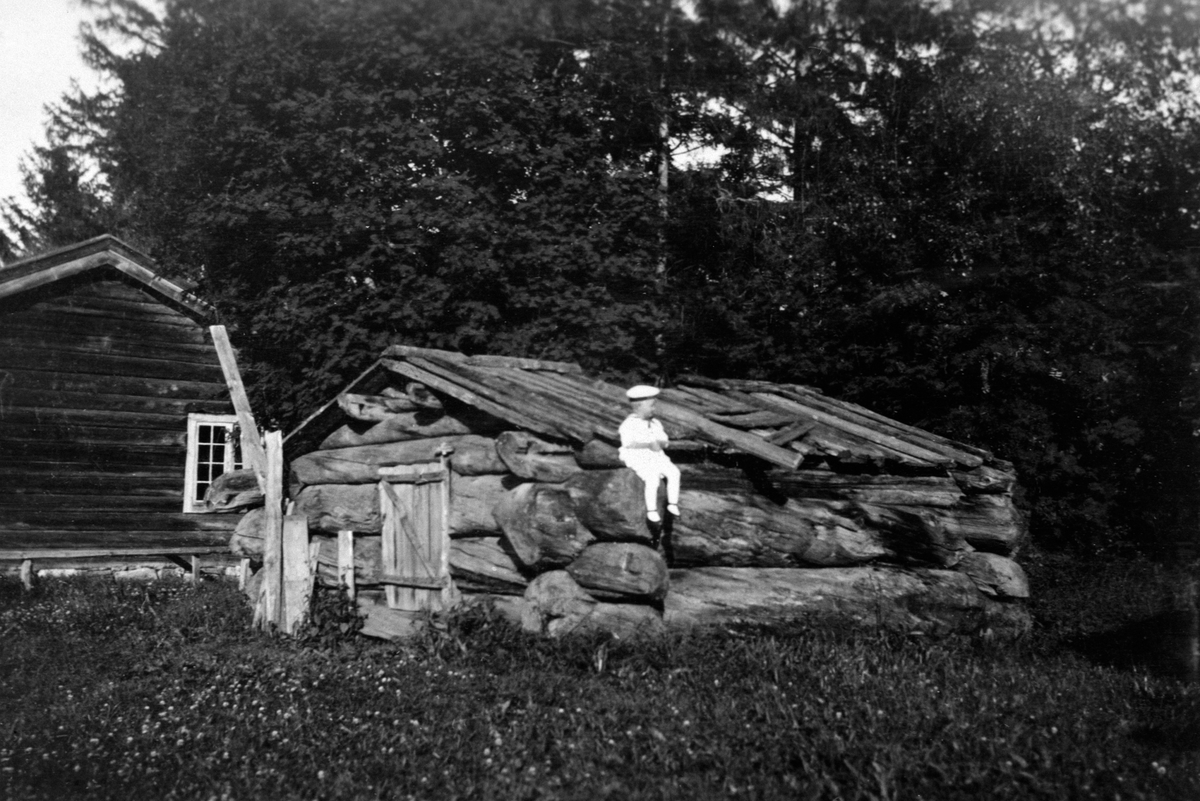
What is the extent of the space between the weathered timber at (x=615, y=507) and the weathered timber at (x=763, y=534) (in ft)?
2.96

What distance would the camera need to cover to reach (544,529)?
9602 mm

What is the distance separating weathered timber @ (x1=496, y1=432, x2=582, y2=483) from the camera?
9.83m

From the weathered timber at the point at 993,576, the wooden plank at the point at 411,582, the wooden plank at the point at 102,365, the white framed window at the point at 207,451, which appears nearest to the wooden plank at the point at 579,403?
the wooden plank at the point at 411,582

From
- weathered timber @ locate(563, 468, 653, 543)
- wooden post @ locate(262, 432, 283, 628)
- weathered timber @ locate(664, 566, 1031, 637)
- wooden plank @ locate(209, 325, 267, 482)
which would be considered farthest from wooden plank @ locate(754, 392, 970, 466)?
wooden plank @ locate(209, 325, 267, 482)

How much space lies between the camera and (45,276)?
16.4 meters

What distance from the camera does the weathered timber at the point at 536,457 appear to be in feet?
32.2

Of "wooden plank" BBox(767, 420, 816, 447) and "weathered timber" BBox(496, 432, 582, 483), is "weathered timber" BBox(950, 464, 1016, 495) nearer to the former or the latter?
"wooden plank" BBox(767, 420, 816, 447)

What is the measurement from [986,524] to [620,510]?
541cm

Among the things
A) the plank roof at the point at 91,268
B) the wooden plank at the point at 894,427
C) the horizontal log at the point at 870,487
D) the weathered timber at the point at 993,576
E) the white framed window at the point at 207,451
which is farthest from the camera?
the white framed window at the point at 207,451

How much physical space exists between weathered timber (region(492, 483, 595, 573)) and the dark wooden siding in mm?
9774

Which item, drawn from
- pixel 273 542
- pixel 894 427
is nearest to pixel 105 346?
pixel 273 542

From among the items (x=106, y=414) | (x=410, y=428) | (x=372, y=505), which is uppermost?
(x=106, y=414)

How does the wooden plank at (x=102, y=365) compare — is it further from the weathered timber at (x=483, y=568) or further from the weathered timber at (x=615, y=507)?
the weathered timber at (x=615, y=507)

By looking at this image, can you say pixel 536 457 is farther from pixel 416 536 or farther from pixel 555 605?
pixel 416 536
